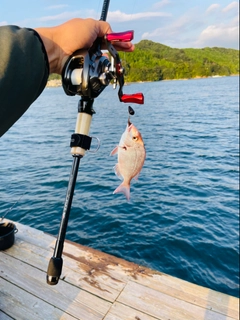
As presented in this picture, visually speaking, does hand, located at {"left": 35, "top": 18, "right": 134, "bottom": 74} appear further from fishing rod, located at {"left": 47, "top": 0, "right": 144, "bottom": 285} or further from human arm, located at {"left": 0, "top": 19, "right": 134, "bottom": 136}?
human arm, located at {"left": 0, "top": 19, "right": 134, "bottom": 136}

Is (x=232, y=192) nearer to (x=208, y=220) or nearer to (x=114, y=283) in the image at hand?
(x=208, y=220)

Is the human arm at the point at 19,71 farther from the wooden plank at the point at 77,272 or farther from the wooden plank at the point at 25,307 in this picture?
the wooden plank at the point at 77,272

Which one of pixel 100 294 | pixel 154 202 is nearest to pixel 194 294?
pixel 100 294

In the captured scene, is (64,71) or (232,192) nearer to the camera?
(64,71)

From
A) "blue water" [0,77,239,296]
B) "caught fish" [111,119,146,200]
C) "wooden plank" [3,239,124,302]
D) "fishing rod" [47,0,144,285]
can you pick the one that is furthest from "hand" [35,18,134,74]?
"blue water" [0,77,239,296]

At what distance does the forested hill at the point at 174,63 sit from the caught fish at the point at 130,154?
268 ft

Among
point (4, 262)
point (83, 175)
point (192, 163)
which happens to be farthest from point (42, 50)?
point (192, 163)

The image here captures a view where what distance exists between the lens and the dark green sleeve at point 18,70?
101 cm

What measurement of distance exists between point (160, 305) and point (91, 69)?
264 centimetres

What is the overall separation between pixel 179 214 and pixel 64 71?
694 cm

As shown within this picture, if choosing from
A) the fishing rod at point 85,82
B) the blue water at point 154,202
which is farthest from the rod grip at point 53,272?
the blue water at point 154,202

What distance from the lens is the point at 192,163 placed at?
12.4m

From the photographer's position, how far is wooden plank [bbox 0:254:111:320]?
2961 millimetres

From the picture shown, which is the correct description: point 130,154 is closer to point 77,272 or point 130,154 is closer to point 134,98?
point 134,98
